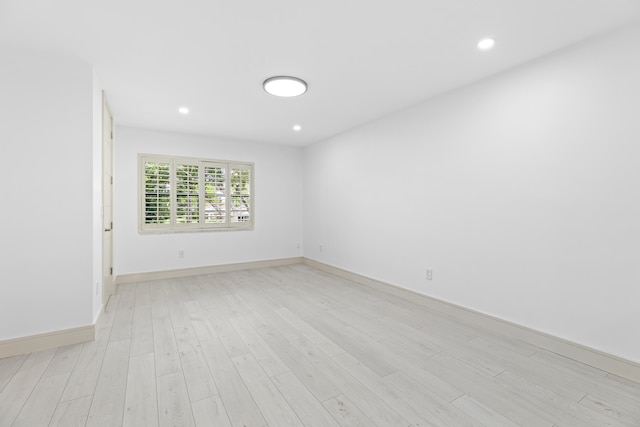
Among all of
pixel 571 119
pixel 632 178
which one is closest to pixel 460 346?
pixel 632 178

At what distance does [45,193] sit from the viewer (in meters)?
2.33

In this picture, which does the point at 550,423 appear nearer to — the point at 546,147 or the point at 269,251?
the point at 546,147

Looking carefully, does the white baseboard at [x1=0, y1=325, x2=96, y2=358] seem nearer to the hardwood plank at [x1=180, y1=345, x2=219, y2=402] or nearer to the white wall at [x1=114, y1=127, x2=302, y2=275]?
the hardwood plank at [x1=180, y1=345, x2=219, y2=402]

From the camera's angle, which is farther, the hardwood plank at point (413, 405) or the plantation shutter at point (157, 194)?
the plantation shutter at point (157, 194)

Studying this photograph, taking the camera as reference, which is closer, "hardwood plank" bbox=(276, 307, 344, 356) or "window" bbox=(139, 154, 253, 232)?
"hardwood plank" bbox=(276, 307, 344, 356)

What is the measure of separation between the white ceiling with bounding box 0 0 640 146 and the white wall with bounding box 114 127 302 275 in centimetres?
130

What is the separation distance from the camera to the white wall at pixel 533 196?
199cm

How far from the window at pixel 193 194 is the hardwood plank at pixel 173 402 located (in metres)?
3.22

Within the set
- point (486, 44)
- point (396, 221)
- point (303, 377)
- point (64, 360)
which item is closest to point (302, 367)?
point (303, 377)

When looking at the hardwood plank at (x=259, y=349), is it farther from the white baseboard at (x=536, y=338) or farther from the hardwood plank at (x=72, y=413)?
the white baseboard at (x=536, y=338)

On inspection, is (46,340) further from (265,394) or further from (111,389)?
(265,394)

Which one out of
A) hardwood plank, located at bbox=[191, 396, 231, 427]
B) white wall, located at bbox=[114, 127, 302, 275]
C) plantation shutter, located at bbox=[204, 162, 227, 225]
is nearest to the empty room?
hardwood plank, located at bbox=[191, 396, 231, 427]

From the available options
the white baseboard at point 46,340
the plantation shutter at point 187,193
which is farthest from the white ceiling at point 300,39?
the white baseboard at point 46,340

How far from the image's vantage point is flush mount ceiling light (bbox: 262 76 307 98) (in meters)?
2.76
